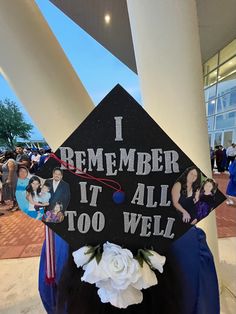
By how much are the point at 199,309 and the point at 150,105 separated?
4.01 ft

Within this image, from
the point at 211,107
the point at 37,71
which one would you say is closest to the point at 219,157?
the point at 211,107

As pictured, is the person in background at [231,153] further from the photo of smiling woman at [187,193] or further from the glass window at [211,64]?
the photo of smiling woman at [187,193]

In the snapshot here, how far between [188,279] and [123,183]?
1.17ft

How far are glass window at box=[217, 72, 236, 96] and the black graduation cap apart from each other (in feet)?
36.3

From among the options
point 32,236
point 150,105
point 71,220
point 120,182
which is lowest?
point 32,236

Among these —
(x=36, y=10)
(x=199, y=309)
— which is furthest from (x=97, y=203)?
(x=36, y=10)

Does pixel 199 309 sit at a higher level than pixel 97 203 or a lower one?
lower

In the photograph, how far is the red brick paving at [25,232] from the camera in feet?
9.41

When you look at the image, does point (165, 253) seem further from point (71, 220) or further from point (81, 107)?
point (81, 107)

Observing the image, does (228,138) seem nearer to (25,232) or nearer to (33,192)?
(25,232)

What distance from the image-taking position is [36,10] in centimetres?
175

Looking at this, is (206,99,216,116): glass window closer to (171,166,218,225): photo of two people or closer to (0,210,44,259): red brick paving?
(0,210,44,259): red brick paving

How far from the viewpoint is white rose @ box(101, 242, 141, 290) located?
501mm

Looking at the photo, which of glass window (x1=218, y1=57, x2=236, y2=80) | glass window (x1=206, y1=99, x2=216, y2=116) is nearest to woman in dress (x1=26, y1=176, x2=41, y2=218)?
glass window (x1=218, y1=57, x2=236, y2=80)
